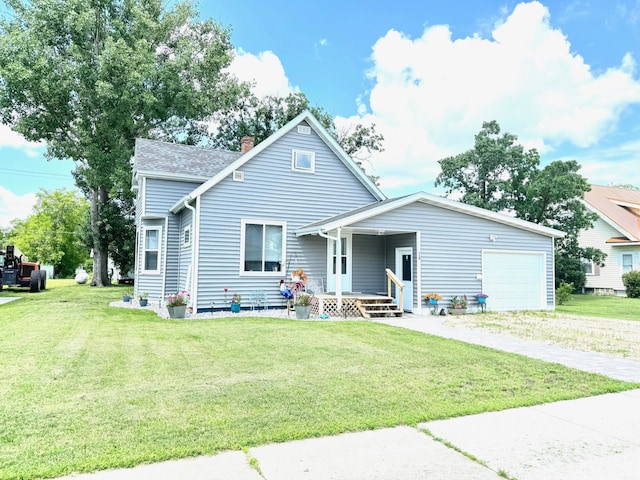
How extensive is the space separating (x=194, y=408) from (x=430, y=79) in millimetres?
17618

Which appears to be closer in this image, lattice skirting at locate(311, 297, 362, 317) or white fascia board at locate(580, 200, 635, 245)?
lattice skirting at locate(311, 297, 362, 317)

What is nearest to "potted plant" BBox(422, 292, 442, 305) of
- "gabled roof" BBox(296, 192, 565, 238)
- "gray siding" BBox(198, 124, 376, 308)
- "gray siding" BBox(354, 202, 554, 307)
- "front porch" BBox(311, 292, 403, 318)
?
"gray siding" BBox(354, 202, 554, 307)

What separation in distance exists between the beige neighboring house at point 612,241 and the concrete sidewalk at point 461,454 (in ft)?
79.6

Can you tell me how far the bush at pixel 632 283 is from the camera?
2191 cm

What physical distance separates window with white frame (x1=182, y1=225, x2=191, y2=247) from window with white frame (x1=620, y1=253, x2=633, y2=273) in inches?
967

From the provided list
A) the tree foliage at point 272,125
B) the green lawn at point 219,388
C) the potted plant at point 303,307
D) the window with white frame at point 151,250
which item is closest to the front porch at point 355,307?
the potted plant at point 303,307

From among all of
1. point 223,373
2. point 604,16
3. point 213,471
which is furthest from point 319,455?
point 604,16

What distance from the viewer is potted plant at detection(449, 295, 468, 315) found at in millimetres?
13422

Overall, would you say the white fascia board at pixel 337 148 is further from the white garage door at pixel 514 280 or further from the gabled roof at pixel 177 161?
the white garage door at pixel 514 280

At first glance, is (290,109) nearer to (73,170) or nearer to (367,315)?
(73,170)

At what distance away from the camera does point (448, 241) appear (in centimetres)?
1373

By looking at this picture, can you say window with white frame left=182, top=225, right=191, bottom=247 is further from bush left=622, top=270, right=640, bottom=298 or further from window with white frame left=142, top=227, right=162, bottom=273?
bush left=622, top=270, right=640, bottom=298

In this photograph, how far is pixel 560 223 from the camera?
22547mm

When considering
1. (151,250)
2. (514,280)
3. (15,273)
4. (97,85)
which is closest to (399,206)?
(514,280)
